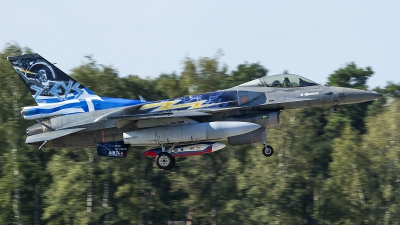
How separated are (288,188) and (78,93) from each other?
Answer: 17.5 m

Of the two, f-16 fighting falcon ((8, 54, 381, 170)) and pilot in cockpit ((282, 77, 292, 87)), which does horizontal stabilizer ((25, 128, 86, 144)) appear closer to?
f-16 fighting falcon ((8, 54, 381, 170))

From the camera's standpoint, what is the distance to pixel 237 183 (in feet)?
122

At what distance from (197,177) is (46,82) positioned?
18.1 m

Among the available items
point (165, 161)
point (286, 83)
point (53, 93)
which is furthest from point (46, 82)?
point (286, 83)

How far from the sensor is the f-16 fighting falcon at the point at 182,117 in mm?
18984

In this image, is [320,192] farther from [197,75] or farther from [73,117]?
[73,117]

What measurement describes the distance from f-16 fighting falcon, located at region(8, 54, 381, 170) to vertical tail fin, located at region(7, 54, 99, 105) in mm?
158

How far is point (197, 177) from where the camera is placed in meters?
37.5

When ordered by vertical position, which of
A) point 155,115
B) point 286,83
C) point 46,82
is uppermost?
point 46,82

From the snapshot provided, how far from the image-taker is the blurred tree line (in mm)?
33094

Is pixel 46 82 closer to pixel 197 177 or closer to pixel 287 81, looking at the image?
pixel 287 81

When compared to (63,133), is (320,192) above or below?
below

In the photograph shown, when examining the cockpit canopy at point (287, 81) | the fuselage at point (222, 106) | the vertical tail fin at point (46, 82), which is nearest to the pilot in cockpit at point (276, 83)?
the cockpit canopy at point (287, 81)

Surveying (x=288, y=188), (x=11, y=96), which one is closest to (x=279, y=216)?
(x=288, y=188)
